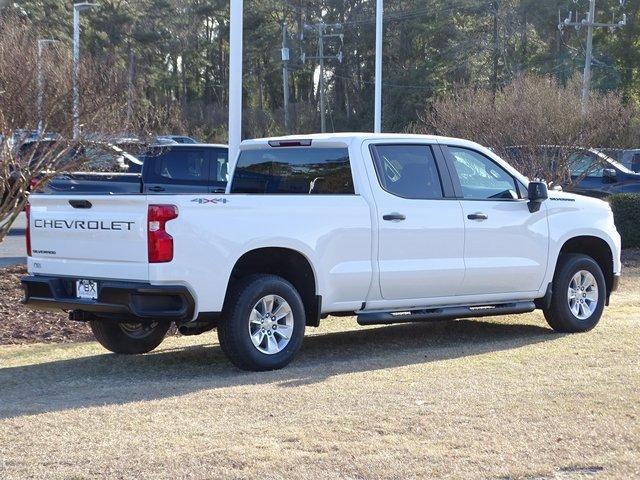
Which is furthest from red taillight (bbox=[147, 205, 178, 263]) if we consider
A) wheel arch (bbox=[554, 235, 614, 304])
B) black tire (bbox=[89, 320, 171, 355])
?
wheel arch (bbox=[554, 235, 614, 304])

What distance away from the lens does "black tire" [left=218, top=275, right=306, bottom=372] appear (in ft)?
29.1

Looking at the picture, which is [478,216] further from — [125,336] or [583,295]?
[125,336]

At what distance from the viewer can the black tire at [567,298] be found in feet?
36.0

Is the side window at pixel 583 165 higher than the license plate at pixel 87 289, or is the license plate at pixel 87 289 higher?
the side window at pixel 583 165

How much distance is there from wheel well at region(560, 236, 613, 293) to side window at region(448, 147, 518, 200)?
42.1 inches

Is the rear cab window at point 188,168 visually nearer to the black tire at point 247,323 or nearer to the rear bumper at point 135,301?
the black tire at point 247,323

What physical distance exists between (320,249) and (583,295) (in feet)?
10.3

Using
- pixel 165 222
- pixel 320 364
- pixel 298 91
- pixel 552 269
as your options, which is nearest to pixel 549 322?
pixel 552 269

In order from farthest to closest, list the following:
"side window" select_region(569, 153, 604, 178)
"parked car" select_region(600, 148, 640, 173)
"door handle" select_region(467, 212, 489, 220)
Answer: "parked car" select_region(600, 148, 640, 173)
"side window" select_region(569, 153, 604, 178)
"door handle" select_region(467, 212, 489, 220)

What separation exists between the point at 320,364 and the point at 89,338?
2712 mm

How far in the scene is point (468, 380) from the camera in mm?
8523

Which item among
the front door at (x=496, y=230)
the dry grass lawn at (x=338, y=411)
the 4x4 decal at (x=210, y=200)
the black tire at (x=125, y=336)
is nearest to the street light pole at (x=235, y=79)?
the dry grass lawn at (x=338, y=411)

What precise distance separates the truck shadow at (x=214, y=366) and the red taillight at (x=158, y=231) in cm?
96

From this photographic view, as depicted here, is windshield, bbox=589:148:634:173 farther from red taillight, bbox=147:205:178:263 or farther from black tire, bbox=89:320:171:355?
red taillight, bbox=147:205:178:263
